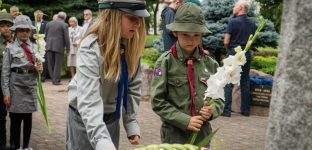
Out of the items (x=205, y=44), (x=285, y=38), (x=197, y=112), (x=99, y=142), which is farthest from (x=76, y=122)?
(x=205, y=44)

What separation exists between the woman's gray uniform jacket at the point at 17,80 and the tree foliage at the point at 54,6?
627 inches

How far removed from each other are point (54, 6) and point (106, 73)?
20.3 metres

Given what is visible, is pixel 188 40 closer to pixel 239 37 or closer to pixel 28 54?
pixel 28 54

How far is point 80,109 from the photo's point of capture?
2707mm

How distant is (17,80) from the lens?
21.1ft

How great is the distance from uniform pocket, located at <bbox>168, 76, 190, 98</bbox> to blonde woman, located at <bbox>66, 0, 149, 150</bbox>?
382 mm

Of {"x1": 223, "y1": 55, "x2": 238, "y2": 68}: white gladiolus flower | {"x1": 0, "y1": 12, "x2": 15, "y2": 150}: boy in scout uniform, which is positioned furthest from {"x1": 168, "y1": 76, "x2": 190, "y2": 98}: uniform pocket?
{"x1": 0, "y1": 12, "x2": 15, "y2": 150}: boy in scout uniform

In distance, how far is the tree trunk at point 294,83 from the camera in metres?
1.16

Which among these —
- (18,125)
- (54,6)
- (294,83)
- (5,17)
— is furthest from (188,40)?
(54,6)

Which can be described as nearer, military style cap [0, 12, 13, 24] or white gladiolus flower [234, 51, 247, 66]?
white gladiolus flower [234, 51, 247, 66]

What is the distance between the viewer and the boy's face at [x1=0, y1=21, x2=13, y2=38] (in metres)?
6.90

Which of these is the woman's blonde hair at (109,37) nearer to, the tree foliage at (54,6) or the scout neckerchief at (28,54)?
the scout neckerchief at (28,54)

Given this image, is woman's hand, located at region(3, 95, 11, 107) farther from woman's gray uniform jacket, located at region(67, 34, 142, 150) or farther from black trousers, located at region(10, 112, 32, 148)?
woman's gray uniform jacket, located at region(67, 34, 142, 150)

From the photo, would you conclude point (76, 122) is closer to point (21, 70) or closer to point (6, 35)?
point (21, 70)
